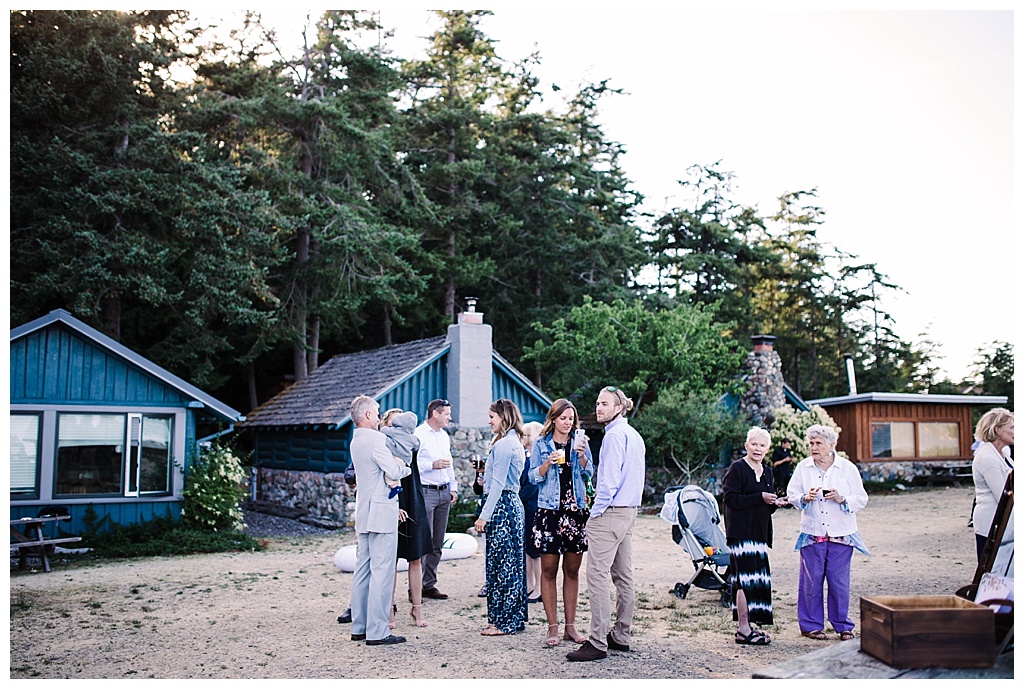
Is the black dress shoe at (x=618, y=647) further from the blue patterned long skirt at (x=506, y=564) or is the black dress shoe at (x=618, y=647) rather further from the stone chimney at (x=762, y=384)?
the stone chimney at (x=762, y=384)

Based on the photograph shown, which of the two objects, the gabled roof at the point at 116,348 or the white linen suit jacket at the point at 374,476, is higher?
the gabled roof at the point at 116,348

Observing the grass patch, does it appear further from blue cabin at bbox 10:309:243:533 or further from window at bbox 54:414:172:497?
window at bbox 54:414:172:497

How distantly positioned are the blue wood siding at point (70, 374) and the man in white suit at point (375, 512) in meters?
7.08

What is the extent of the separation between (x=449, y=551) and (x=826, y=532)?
17.7 feet

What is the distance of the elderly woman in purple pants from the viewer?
19.0ft

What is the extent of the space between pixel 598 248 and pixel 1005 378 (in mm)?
13182

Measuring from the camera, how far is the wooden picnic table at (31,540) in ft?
31.5

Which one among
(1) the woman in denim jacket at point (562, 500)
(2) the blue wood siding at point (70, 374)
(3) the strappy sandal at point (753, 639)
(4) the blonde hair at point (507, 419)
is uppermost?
(2) the blue wood siding at point (70, 374)

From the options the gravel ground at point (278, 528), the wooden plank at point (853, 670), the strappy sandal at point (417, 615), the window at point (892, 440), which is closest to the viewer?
the wooden plank at point (853, 670)

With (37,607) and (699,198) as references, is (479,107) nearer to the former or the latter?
(699,198)

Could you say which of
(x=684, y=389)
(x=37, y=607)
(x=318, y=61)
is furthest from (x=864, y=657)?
(x=318, y=61)

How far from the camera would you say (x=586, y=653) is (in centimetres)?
525

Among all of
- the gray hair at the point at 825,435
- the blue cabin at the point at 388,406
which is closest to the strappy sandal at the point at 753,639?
the gray hair at the point at 825,435

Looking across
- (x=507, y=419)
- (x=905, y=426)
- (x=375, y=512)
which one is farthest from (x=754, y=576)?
(x=905, y=426)
